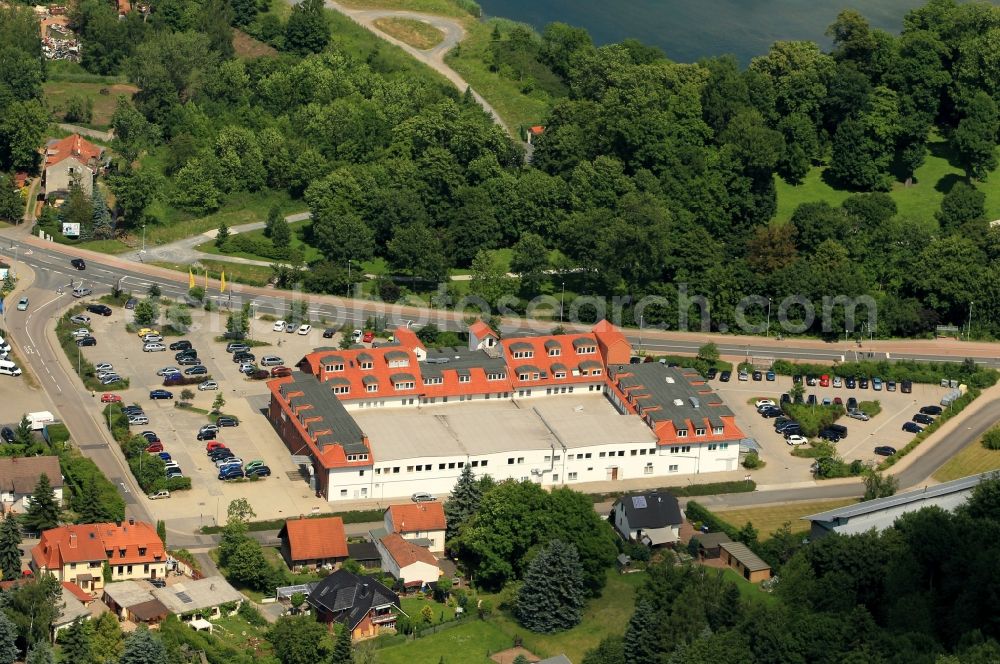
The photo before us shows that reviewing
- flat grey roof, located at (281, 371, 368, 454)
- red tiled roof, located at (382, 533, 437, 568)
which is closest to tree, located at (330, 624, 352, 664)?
red tiled roof, located at (382, 533, 437, 568)

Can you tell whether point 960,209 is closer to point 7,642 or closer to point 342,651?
point 342,651

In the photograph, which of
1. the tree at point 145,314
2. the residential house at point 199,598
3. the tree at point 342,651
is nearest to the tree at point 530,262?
the tree at point 145,314

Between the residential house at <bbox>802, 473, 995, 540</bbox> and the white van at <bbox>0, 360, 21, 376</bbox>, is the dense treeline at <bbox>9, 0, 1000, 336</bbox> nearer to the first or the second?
the white van at <bbox>0, 360, 21, 376</bbox>

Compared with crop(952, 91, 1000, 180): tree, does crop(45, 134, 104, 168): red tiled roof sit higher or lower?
lower

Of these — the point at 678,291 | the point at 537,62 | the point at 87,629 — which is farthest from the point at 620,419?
the point at 537,62

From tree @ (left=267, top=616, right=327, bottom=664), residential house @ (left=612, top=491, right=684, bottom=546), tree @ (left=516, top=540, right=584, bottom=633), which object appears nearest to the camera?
tree @ (left=267, top=616, right=327, bottom=664)

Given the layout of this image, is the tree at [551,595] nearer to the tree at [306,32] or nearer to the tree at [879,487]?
the tree at [879,487]

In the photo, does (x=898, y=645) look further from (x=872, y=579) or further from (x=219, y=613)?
(x=219, y=613)
